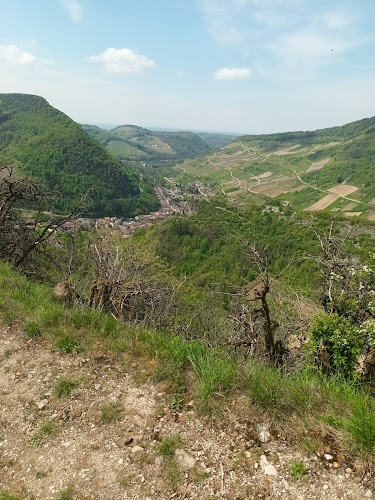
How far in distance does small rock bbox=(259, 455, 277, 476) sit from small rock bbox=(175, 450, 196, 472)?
0.68m

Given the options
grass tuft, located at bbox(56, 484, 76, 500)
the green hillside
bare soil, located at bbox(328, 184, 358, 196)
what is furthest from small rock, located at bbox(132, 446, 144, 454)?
bare soil, located at bbox(328, 184, 358, 196)

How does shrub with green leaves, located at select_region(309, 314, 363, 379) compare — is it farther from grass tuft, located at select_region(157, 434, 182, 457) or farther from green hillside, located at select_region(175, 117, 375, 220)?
green hillside, located at select_region(175, 117, 375, 220)

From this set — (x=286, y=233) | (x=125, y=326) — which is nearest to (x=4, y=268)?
(x=125, y=326)

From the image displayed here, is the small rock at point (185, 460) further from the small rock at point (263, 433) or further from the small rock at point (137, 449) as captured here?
the small rock at point (263, 433)

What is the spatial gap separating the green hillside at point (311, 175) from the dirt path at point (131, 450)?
263 ft

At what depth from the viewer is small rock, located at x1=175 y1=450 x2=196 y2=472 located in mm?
3179

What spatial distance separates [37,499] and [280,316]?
9.24 m

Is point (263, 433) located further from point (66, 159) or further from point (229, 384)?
point (66, 159)

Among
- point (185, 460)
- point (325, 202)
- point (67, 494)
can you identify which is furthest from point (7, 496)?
point (325, 202)

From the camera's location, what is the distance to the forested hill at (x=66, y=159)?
3711 inches

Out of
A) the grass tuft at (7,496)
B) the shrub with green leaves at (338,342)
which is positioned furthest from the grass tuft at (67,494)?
the shrub with green leaves at (338,342)

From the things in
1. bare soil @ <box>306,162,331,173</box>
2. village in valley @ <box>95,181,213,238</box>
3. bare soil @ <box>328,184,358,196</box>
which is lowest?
village in valley @ <box>95,181,213,238</box>

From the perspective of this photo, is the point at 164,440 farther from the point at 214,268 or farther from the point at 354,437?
the point at 214,268

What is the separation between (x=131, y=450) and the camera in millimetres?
3385
